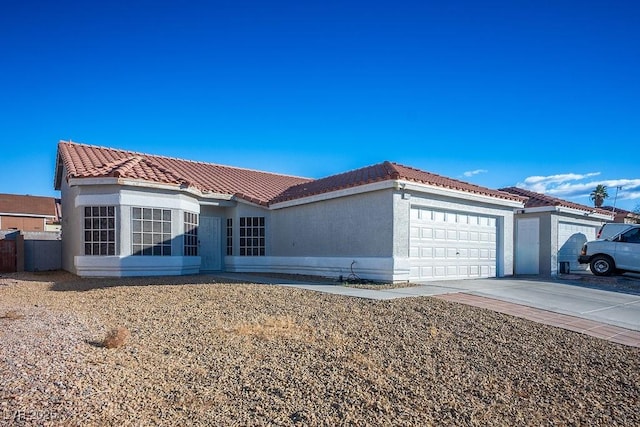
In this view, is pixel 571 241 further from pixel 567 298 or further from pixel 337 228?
pixel 337 228

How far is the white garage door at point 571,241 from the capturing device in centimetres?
1761

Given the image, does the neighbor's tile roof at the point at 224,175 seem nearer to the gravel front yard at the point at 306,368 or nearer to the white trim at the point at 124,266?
the white trim at the point at 124,266

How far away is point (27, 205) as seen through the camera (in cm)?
3900

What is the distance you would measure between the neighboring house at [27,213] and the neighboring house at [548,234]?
38035 millimetres

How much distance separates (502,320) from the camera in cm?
762

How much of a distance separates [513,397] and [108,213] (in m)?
12.8

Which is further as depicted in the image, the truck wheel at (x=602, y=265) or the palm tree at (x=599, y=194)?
the palm tree at (x=599, y=194)

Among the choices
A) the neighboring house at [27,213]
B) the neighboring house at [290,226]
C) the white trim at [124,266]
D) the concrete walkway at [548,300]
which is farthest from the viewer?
the neighboring house at [27,213]

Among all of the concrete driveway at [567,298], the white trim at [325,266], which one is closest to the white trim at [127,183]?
the white trim at [325,266]

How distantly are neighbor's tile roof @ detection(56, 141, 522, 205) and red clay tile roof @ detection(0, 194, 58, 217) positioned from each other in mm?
21860

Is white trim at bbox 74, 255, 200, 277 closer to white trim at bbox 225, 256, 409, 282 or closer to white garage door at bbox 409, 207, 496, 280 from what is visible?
white trim at bbox 225, 256, 409, 282

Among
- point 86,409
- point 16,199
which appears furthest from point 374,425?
point 16,199

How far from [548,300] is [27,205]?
42.5 metres

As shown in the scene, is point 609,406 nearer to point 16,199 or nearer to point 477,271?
point 477,271
